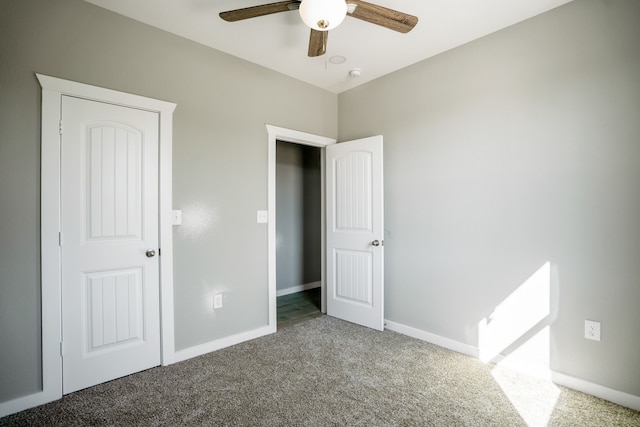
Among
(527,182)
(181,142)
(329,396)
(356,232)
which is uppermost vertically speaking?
(181,142)

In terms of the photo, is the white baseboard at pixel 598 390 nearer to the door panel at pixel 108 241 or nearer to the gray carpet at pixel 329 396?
the gray carpet at pixel 329 396

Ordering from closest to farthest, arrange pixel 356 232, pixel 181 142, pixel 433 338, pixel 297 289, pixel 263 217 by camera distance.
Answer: pixel 181 142 → pixel 433 338 → pixel 263 217 → pixel 356 232 → pixel 297 289

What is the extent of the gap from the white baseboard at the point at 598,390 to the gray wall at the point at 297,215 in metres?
3.37

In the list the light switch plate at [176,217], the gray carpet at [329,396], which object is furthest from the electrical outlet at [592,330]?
the light switch plate at [176,217]

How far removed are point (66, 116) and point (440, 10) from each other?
2.68 metres

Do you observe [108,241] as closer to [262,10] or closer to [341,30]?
[262,10]

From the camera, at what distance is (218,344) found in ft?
9.26

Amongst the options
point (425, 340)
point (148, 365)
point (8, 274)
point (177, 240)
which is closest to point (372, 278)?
point (425, 340)

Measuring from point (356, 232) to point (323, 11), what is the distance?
7.32 feet

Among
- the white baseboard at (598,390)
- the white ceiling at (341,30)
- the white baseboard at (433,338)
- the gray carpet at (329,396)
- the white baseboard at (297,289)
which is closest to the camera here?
the gray carpet at (329,396)

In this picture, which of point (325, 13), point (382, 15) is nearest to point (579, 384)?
point (382, 15)

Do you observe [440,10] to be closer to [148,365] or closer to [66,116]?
[66,116]

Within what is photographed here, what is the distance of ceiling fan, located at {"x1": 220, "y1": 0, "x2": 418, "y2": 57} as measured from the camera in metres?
1.59

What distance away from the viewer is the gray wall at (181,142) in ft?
6.39
